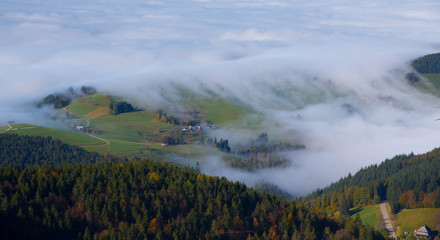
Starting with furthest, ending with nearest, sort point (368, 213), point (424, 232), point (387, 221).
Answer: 1. point (368, 213)
2. point (387, 221)
3. point (424, 232)

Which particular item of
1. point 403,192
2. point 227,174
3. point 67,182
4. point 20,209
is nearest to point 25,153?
point 227,174

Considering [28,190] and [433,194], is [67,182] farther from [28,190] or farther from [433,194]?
[433,194]

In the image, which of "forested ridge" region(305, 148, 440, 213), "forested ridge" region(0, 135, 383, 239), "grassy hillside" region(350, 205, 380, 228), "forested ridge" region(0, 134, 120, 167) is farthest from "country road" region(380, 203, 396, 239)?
"forested ridge" region(0, 134, 120, 167)

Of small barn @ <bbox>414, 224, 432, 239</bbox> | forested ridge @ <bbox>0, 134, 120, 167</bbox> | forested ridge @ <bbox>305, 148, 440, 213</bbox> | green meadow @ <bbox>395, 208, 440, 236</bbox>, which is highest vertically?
forested ridge @ <bbox>0, 134, 120, 167</bbox>

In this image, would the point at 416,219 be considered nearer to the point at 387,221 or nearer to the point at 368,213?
the point at 387,221

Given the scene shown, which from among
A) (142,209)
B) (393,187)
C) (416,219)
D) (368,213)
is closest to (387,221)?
(416,219)

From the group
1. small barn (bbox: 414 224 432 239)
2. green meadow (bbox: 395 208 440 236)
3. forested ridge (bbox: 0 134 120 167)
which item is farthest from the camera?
forested ridge (bbox: 0 134 120 167)

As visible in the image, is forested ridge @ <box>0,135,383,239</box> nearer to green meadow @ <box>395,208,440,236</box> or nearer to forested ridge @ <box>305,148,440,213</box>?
green meadow @ <box>395,208,440,236</box>
